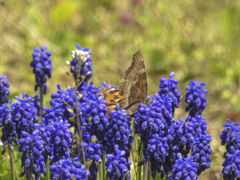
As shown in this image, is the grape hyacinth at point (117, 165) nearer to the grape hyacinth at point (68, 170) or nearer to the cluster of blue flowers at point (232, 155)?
the grape hyacinth at point (68, 170)

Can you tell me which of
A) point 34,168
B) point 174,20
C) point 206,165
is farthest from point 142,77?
point 174,20

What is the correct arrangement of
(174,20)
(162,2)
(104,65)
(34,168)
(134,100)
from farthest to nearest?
(162,2), (174,20), (104,65), (134,100), (34,168)

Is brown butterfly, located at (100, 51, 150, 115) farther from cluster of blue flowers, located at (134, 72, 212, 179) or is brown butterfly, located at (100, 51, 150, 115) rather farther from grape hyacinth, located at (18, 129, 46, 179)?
grape hyacinth, located at (18, 129, 46, 179)

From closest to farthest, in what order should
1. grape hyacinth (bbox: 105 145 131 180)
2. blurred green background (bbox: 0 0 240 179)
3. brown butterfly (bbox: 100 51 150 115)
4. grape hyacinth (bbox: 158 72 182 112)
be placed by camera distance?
1. grape hyacinth (bbox: 105 145 131 180)
2. grape hyacinth (bbox: 158 72 182 112)
3. brown butterfly (bbox: 100 51 150 115)
4. blurred green background (bbox: 0 0 240 179)

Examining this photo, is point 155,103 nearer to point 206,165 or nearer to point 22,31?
point 206,165

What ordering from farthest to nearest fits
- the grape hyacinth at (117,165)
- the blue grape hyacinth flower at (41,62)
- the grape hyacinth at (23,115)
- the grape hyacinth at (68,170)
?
the blue grape hyacinth flower at (41,62) < the grape hyacinth at (23,115) < the grape hyacinth at (117,165) < the grape hyacinth at (68,170)

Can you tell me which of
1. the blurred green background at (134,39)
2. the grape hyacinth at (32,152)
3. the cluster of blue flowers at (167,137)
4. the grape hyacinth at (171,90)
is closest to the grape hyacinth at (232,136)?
the cluster of blue flowers at (167,137)

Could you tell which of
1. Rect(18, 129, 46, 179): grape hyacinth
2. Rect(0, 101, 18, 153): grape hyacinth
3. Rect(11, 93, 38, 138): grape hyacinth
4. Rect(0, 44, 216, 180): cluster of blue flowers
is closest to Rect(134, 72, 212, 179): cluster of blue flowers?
Rect(0, 44, 216, 180): cluster of blue flowers
